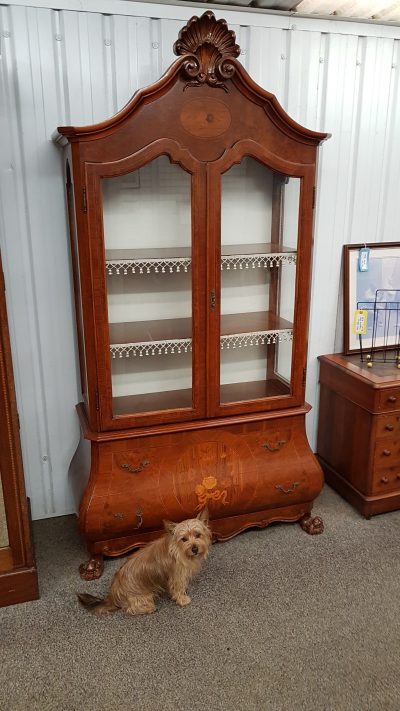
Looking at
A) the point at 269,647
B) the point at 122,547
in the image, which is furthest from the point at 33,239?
the point at 269,647

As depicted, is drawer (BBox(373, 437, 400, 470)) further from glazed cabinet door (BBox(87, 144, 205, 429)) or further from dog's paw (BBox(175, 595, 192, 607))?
dog's paw (BBox(175, 595, 192, 607))

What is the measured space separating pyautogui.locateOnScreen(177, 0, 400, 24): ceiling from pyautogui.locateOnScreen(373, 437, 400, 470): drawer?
199 centimetres

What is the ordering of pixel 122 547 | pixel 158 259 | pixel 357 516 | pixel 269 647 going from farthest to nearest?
pixel 357 516
pixel 122 547
pixel 158 259
pixel 269 647

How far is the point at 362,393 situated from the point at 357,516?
0.64 metres

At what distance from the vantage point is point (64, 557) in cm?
246

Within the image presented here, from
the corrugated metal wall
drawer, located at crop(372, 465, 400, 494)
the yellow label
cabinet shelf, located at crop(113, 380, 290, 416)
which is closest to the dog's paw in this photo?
cabinet shelf, located at crop(113, 380, 290, 416)

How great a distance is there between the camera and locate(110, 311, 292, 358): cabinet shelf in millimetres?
2275

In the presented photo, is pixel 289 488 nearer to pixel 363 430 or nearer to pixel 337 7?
pixel 363 430

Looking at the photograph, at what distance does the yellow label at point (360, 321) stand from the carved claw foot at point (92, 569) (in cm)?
173

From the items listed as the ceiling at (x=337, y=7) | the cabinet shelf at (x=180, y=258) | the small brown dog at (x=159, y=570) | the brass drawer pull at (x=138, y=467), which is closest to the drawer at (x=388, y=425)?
the cabinet shelf at (x=180, y=258)

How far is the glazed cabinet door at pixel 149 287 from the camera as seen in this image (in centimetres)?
209

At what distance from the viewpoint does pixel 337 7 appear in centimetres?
246

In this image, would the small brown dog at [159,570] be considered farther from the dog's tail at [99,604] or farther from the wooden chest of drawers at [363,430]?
the wooden chest of drawers at [363,430]

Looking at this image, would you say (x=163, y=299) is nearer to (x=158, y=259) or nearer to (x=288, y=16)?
(x=158, y=259)
